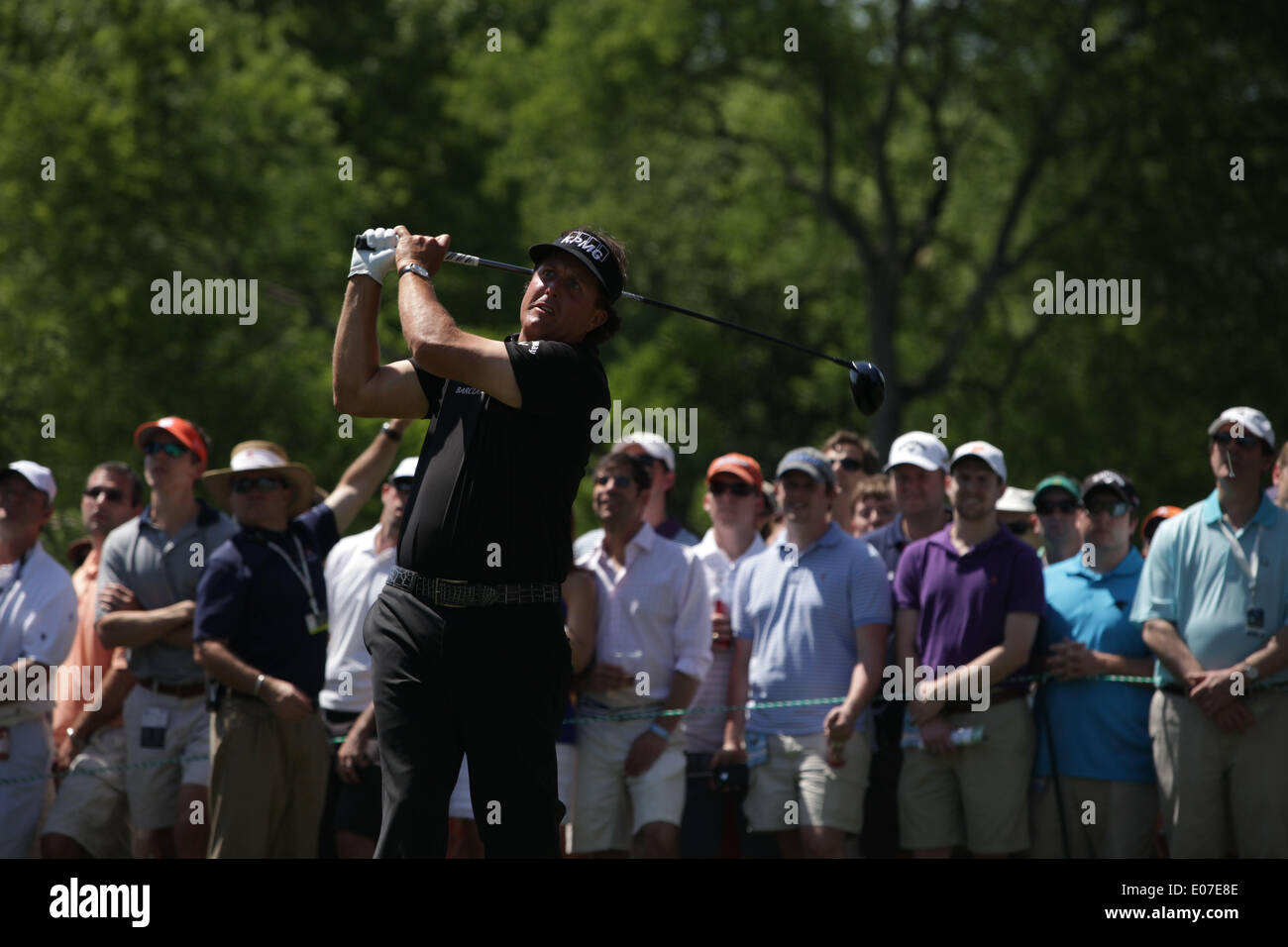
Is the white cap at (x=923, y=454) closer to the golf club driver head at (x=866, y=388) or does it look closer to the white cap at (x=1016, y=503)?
the white cap at (x=1016, y=503)

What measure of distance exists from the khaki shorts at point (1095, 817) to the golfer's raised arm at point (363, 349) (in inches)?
166

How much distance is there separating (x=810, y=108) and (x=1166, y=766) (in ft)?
67.1

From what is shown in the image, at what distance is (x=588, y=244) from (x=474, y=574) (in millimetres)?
1137

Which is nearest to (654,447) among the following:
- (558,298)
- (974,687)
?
(974,687)

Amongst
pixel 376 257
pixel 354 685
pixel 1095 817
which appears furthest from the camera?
pixel 354 685

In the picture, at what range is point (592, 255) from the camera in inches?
216

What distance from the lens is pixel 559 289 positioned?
5.51 meters

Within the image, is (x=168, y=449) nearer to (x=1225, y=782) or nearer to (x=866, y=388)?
(x=866, y=388)

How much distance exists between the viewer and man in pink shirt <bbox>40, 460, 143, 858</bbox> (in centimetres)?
859

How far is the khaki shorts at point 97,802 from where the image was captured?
8.59 meters

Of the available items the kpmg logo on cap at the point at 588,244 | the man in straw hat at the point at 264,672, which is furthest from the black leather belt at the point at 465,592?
the man in straw hat at the point at 264,672

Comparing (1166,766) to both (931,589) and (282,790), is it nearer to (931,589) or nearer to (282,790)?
(931,589)

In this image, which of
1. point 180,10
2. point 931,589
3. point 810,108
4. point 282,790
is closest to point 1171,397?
point 810,108

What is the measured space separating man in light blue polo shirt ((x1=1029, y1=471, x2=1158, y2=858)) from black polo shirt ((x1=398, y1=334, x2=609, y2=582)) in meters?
3.66
